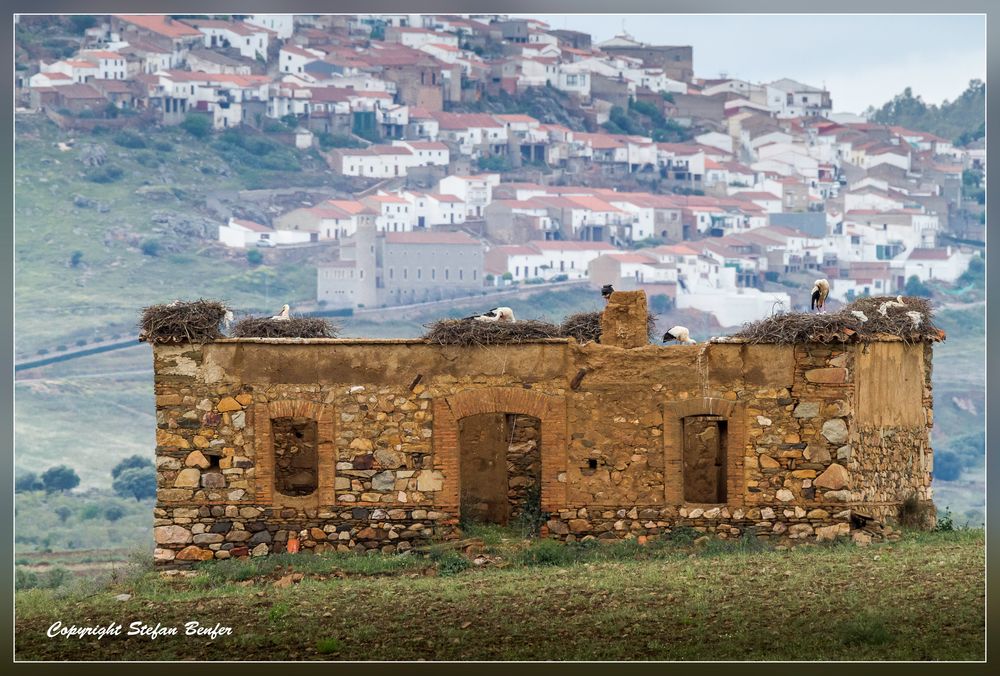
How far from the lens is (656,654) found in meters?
19.0

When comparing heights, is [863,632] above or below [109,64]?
below

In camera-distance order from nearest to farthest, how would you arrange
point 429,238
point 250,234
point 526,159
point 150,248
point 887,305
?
point 887,305 < point 150,248 < point 250,234 < point 429,238 < point 526,159

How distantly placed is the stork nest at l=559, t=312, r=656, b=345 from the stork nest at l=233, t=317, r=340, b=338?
3.49 m

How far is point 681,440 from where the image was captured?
24.1 meters

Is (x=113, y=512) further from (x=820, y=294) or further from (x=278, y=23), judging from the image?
(x=278, y=23)

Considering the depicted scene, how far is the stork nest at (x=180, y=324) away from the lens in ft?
79.9

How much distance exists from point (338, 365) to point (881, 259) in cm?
14618

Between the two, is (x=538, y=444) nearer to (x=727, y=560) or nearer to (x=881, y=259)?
(x=727, y=560)

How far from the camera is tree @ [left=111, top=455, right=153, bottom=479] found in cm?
10465

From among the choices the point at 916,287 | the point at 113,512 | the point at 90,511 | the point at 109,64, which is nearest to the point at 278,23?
the point at 109,64

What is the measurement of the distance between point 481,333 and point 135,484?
81.7 metres

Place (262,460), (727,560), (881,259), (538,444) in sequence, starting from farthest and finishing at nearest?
(881,259) < (538,444) < (262,460) < (727,560)

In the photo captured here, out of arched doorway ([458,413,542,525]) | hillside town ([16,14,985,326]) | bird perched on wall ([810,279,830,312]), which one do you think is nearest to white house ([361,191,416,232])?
hillside town ([16,14,985,326])

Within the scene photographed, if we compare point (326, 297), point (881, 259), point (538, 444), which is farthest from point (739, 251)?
point (538, 444)
